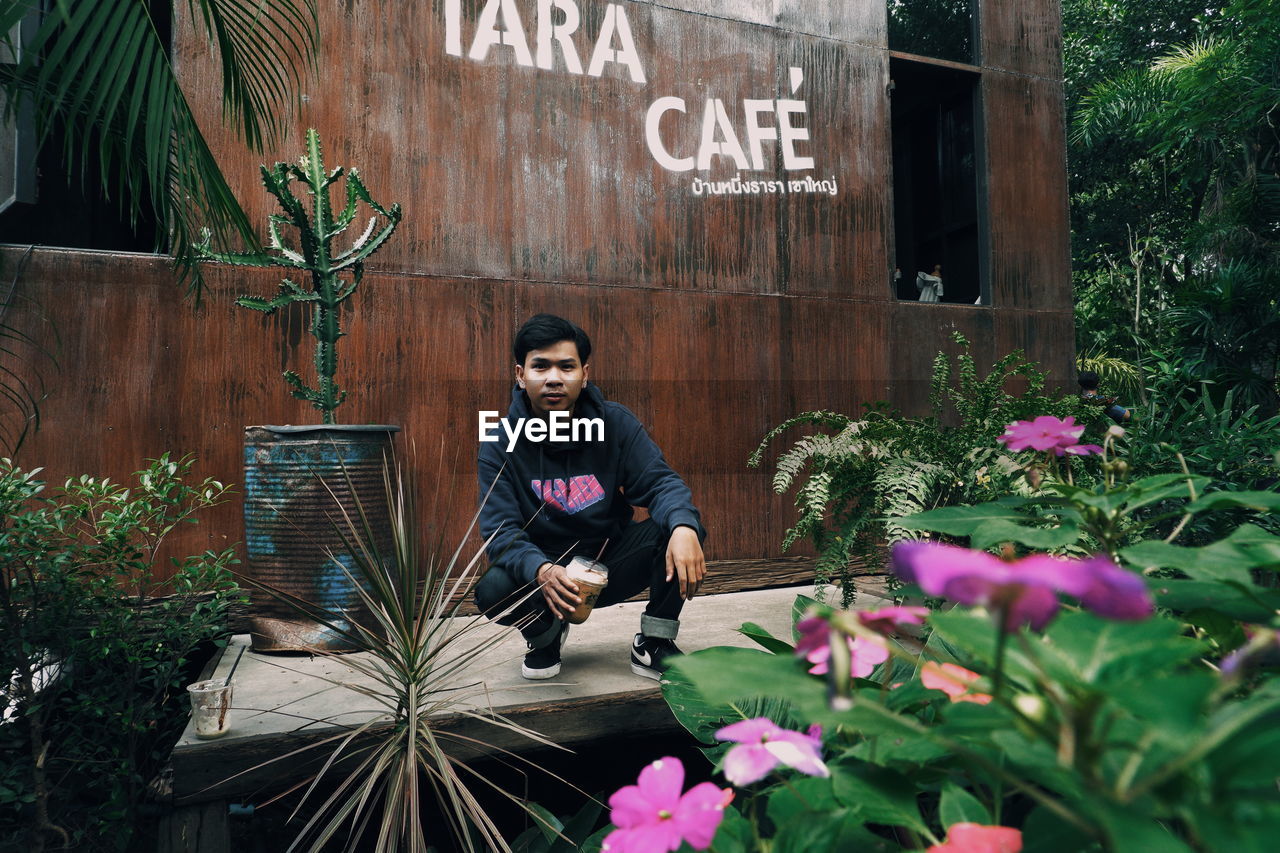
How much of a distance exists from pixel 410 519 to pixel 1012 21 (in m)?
5.15

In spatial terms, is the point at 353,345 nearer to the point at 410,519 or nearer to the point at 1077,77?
the point at 410,519

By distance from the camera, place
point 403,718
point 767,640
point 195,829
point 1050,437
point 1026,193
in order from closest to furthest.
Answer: point 767,640
point 1050,437
point 403,718
point 195,829
point 1026,193

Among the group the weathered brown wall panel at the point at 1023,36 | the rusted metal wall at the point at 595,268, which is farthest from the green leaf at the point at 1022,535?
the weathered brown wall panel at the point at 1023,36

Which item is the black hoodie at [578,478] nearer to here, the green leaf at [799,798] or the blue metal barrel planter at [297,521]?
the blue metal barrel planter at [297,521]

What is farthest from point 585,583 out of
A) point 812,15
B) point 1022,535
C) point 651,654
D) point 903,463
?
point 812,15

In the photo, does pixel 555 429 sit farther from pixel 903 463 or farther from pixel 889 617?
pixel 889 617

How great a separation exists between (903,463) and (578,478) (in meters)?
1.01

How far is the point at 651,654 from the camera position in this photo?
223 centimetres

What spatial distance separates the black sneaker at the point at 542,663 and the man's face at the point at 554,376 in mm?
736

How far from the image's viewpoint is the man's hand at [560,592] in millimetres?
1817

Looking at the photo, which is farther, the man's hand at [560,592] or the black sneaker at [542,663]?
the black sneaker at [542,663]

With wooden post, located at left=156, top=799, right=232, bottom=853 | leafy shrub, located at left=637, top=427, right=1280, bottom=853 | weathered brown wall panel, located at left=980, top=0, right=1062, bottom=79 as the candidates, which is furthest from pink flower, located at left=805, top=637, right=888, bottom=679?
weathered brown wall panel, located at left=980, top=0, right=1062, bottom=79

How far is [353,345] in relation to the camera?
11.3ft

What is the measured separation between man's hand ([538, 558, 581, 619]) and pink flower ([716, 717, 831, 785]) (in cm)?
127
